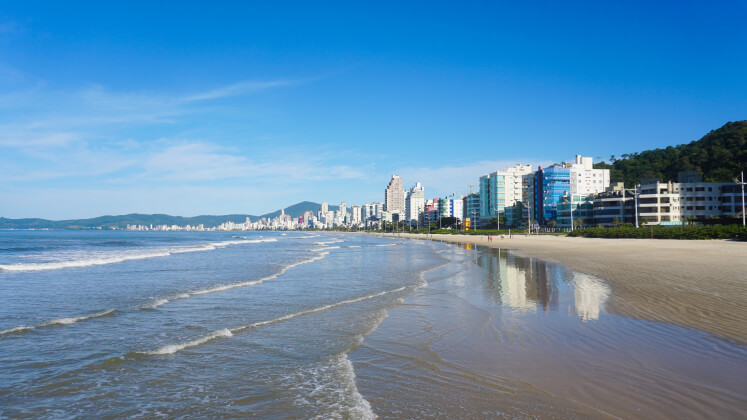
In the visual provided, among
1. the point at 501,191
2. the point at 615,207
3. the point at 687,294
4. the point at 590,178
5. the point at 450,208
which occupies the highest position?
the point at 590,178

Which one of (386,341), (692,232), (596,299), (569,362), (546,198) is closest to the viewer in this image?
(569,362)

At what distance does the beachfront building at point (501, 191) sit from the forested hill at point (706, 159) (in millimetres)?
28279

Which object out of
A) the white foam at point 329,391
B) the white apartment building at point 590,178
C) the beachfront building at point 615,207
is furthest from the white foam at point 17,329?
the white apartment building at point 590,178

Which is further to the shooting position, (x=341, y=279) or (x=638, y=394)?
(x=341, y=279)

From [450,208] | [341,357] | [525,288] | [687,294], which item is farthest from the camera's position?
[450,208]

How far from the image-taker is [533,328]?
987cm

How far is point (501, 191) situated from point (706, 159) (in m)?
55.4

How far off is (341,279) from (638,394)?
51.2 ft

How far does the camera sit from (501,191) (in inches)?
5635

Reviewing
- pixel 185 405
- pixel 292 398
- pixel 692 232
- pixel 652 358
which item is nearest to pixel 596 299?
pixel 652 358

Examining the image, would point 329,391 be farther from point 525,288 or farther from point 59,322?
point 525,288

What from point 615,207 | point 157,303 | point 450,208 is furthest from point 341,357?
point 450,208

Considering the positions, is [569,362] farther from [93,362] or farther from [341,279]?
[341,279]

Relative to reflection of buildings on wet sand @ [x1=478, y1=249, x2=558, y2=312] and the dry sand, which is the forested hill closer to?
the dry sand
